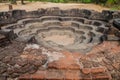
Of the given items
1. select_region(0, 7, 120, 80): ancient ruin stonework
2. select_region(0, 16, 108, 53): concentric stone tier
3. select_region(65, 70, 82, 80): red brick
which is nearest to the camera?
select_region(65, 70, 82, 80): red brick

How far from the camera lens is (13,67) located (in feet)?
9.96

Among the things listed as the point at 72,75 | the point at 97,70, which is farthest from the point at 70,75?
the point at 97,70

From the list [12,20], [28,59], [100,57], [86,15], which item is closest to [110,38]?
[100,57]

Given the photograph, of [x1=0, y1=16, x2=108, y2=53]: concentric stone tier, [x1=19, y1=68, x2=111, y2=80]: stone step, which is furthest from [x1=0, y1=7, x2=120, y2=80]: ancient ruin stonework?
[x1=0, y1=16, x2=108, y2=53]: concentric stone tier

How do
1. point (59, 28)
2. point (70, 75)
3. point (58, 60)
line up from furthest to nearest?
point (59, 28) < point (58, 60) < point (70, 75)

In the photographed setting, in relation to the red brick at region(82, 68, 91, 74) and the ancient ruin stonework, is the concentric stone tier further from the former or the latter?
the red brick at region(82, 68, 91, 74)

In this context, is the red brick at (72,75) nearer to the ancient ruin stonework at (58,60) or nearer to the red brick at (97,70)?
the ancient ruin stonework at (58,60)

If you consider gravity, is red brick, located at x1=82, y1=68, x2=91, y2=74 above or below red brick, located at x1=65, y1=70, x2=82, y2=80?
above

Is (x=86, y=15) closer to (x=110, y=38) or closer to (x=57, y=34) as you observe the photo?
(x=57, y=34)

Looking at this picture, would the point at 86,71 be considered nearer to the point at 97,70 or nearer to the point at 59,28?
the point at 97,70

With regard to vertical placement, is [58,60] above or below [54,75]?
above

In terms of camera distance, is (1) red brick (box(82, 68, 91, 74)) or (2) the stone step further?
(1) red brick (box(82, 68, 91, 74))

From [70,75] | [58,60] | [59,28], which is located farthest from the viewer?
[59,28]

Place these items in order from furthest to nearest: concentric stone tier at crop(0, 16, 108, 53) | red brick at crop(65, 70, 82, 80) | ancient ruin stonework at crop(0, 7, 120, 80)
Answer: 1. concentric stone tier at crop(0, 16, 108, 53)
2. ancient ruin stonework at crop(0, 7, 120, 80)
3. red brick at crop(65, 70, 82, 80)
